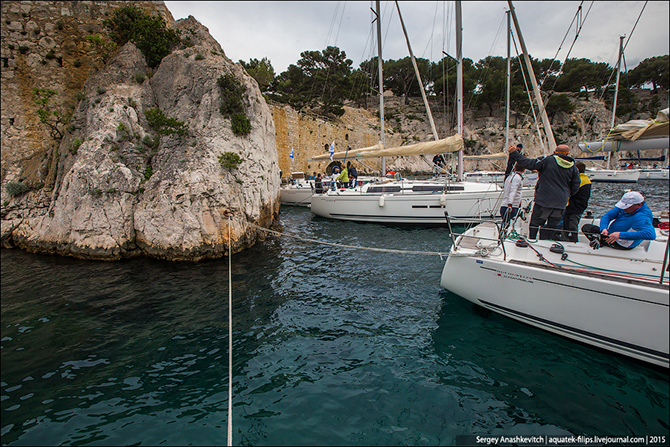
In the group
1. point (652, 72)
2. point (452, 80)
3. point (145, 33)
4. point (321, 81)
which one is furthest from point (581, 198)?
point (652, 72)

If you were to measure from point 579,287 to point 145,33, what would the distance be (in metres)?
17.0

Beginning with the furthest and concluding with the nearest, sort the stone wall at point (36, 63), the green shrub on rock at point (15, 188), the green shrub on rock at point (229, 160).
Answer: the stone wall at point (36, 63)
the green shrub on rock at point (15, 188)
the green shrub on rock at point (229, 160)

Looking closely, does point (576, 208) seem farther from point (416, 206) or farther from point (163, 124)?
point (163, 124)

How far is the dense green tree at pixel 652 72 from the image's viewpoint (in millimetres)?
45312

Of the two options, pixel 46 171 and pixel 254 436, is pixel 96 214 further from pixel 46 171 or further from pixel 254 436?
pixel 254 436

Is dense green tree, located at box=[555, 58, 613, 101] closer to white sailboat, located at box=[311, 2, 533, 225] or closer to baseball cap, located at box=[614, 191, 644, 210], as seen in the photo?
white sailboat, located at box=[311, 2, 533, 225]

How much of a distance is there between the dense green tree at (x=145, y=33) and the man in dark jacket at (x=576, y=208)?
51.4ft

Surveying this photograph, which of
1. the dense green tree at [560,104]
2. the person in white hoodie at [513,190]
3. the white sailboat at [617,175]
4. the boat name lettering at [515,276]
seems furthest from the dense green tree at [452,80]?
the boat name lettering at [515,276]

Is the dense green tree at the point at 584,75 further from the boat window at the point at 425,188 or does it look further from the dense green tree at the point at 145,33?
the dense green tree at the point at 145,33

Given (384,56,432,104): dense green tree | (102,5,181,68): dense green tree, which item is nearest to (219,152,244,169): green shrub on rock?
(102,5,181,68): dense green tree

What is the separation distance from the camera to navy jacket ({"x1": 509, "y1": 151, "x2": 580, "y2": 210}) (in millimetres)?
5445

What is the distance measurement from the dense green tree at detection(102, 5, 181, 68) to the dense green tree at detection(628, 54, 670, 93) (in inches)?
2637

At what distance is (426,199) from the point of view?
13.3 m

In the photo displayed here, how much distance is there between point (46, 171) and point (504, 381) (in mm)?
16277
